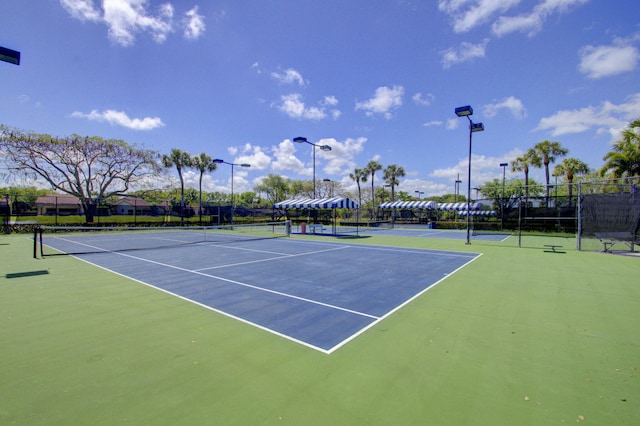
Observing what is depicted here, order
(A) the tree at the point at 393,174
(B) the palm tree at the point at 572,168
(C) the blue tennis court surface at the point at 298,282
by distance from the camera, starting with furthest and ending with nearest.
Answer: (A) the tree at the point at 393,174
(B) the palm tree at the point at 572,168
(C) the blue tennis court surface at the point at 298,282

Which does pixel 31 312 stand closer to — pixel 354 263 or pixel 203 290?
pixel 203 290

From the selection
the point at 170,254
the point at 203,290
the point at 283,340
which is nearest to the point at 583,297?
the point at 283,340

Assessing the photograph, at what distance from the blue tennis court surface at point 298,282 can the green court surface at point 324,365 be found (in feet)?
1.36

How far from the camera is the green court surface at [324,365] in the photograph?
293 cm

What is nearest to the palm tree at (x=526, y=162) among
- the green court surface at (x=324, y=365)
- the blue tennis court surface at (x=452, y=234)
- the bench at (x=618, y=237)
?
the blue tennis court surface at (x=452, y=234)

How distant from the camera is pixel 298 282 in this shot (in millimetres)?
8320

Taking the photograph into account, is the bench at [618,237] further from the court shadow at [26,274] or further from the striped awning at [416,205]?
the striped awning at [416,205]

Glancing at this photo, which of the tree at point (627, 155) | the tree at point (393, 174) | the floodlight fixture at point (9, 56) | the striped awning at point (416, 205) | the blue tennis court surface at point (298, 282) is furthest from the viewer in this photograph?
the tree at point (393, 174)

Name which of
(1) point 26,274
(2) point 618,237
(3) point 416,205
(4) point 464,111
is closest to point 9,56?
(1) point 26,274

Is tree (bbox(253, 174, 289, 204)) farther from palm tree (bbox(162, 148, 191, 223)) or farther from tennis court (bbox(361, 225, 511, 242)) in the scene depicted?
tennis court (bbox(361, 225, 511, 242))

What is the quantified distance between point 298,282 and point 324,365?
4504 millimetres

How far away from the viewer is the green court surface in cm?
293

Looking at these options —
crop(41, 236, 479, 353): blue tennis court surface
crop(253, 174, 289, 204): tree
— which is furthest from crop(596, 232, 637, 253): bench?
crop(253, 174, 289, 204): tree

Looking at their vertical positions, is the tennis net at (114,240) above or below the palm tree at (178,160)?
below
